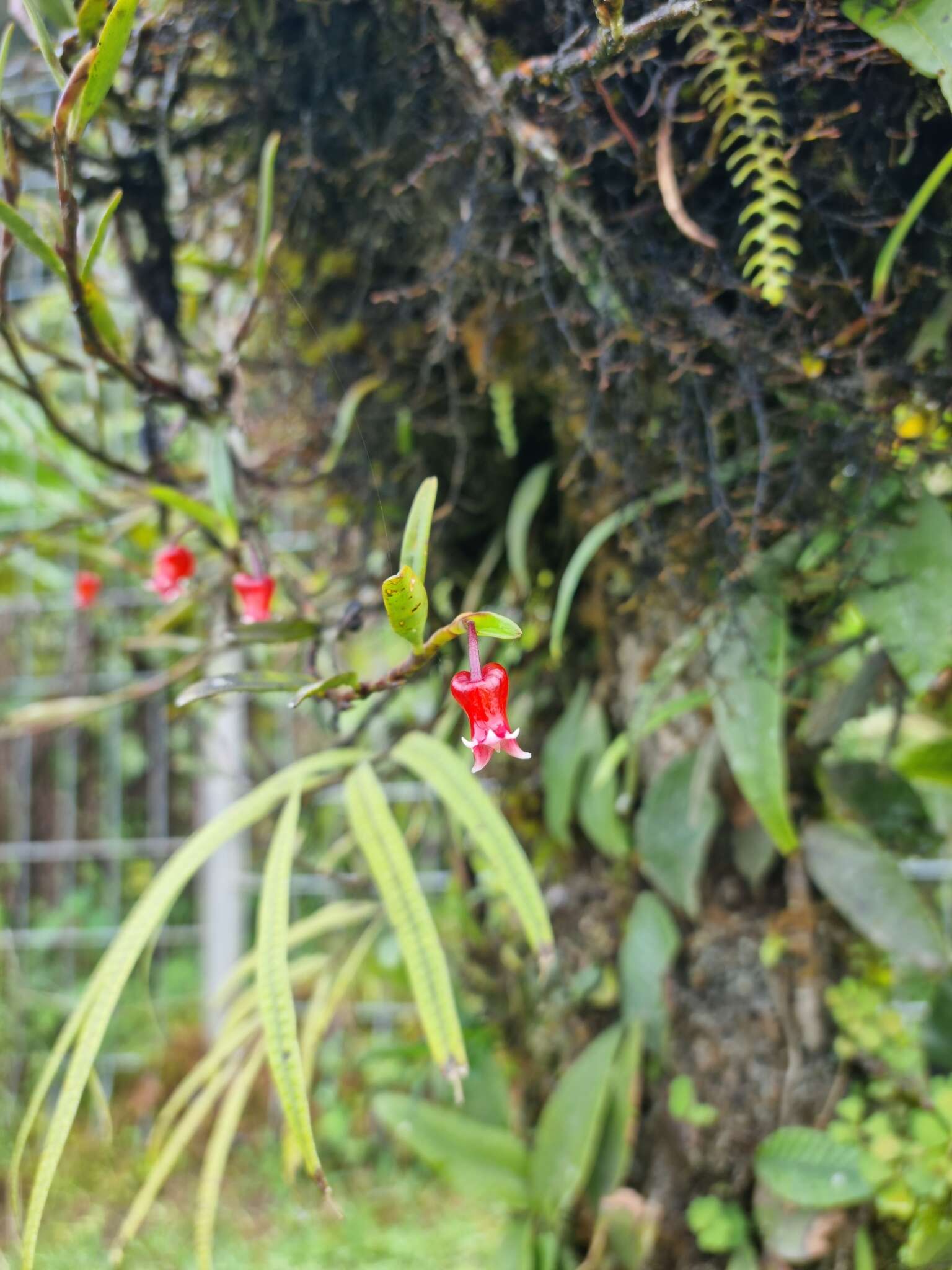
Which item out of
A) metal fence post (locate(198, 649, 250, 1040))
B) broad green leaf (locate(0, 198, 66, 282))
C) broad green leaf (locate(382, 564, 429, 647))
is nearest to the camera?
broad green leaf (locate(382, 564, 429, 647))

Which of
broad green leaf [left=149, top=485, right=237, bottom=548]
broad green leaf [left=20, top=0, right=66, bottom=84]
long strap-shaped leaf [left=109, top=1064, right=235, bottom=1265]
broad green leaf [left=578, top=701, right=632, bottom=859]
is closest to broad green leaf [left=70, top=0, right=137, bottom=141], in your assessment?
broad green leaf [left=20, top=0, right=66, bottom=84]

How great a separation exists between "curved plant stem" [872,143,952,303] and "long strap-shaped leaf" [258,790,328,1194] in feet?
1.21

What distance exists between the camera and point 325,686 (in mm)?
342

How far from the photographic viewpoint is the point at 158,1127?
610mm

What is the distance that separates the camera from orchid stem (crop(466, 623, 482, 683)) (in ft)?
0.99

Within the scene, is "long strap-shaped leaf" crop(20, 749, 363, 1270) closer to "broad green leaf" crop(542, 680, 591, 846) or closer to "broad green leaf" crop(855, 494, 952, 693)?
"broad green leaf" crop(542, 680, 591, 846)

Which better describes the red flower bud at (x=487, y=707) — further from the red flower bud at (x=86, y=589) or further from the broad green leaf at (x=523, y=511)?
the red flower bud at (x=86, y=589)

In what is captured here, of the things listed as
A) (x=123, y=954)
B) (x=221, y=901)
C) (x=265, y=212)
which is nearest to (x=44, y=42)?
(x=265, y=212)

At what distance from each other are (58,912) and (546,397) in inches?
69.2

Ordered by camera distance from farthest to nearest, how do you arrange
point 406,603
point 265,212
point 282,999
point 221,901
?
point 221,901
point 265,212
point 282,999
point 406,603

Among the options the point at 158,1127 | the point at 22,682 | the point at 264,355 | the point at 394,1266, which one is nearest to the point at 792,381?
the point at 264,355

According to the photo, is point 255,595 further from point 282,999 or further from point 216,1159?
point 216,1159

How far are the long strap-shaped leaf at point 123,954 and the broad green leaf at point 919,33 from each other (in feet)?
1.39

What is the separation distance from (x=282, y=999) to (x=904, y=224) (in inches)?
16.1
